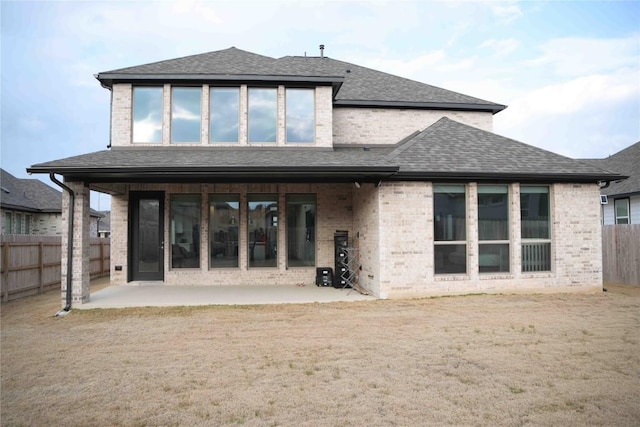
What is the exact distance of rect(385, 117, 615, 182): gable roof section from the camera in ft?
32.0

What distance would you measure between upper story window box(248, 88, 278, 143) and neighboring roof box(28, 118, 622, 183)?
0.52 metres

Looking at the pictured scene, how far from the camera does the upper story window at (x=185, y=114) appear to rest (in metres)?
11.8

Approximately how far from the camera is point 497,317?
25.5 feet

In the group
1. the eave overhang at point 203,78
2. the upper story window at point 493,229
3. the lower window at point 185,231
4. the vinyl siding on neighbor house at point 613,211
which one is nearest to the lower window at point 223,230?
the lower window at point 185,231

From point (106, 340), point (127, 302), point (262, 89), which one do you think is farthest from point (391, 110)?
point (106, 340)

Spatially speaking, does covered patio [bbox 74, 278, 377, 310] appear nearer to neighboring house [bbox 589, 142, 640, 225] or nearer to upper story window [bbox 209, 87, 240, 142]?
upper story window [bbox 209, 87, 240, 142]

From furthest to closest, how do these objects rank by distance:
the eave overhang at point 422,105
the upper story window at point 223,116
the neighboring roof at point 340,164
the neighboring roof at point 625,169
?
the neighboring roof at point 625,169 → the eave overhang at point 422,105 → the upper story window at point 223,116 → the neighboring roof at point 340,164

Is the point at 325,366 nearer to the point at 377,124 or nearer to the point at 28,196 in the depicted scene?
the point at 377,124

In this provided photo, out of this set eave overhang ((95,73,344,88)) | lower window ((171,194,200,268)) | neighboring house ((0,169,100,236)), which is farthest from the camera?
neighboring house ((0,169,100,236))

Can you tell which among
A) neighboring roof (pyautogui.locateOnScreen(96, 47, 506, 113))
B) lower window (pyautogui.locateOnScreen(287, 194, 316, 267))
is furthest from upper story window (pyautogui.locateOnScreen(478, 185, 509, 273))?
neighboring roof (pyautogui.locateOnScreen(96, 47, 506, 113))

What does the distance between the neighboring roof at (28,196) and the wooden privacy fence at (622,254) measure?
1022 inches

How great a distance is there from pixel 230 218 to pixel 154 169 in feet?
12.0

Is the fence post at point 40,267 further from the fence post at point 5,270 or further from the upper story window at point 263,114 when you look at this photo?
the upper story window at point 263,114

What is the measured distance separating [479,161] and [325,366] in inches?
288
